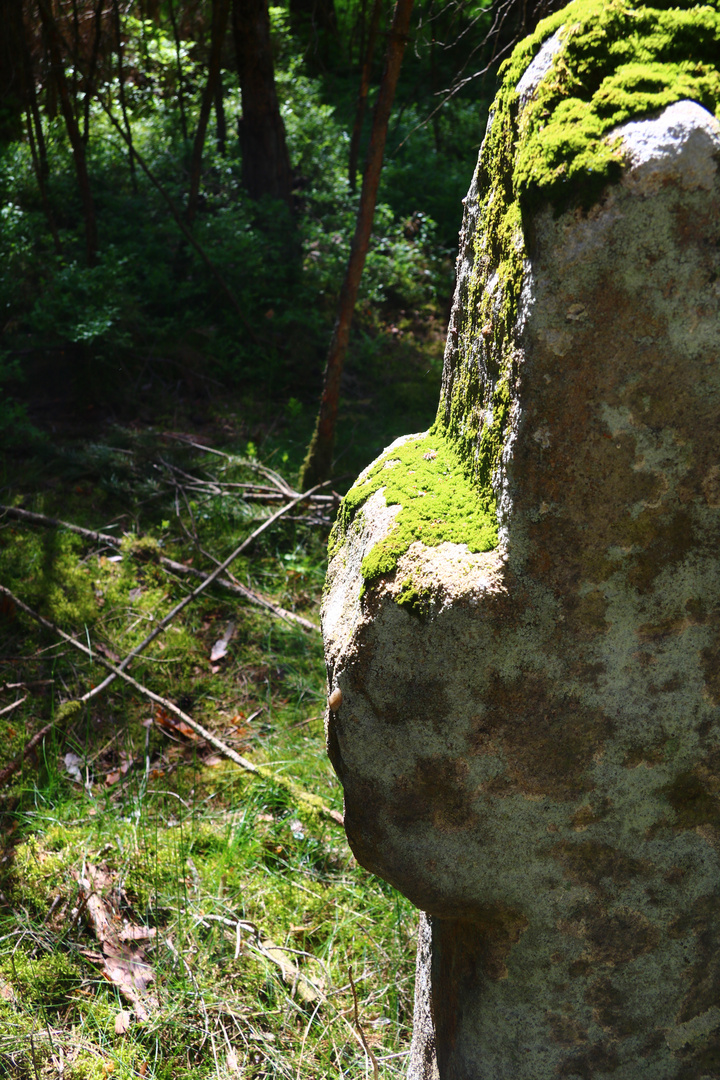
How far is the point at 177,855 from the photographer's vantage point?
2.49m

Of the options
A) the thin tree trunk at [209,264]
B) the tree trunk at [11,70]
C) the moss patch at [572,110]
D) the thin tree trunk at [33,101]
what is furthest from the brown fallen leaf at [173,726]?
the tree trunk at [11,70]

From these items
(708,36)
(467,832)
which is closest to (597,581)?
(467,832)

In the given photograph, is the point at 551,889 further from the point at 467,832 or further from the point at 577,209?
the point at 577,209

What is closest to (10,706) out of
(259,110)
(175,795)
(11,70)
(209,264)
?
(175,795)

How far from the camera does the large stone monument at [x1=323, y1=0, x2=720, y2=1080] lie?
85 cm

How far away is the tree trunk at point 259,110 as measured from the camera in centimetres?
602

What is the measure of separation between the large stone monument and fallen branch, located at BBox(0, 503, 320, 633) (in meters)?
2.46

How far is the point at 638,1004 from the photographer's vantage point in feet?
3.81

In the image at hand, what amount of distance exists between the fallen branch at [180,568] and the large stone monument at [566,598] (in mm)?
2459

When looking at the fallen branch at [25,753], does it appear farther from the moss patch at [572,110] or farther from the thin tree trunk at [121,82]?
the thin tree trunk at [121,82]

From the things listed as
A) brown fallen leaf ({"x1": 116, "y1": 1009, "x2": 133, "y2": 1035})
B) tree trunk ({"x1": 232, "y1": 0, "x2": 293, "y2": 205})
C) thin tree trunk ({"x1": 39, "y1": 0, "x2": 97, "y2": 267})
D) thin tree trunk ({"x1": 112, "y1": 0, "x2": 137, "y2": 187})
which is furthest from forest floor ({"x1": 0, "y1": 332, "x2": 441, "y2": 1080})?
tree trunk ({"x1": 232, "y1": 0, "x2": 293, "y2": 205})

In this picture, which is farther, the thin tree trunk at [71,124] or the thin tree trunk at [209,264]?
the thin tree trunk at [209,264]

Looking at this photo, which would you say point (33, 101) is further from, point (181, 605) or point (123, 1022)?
point (123, 1022)

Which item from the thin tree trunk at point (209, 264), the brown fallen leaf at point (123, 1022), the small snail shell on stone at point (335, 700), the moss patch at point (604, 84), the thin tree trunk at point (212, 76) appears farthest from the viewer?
the thin tree trunk at point (209, 264)
